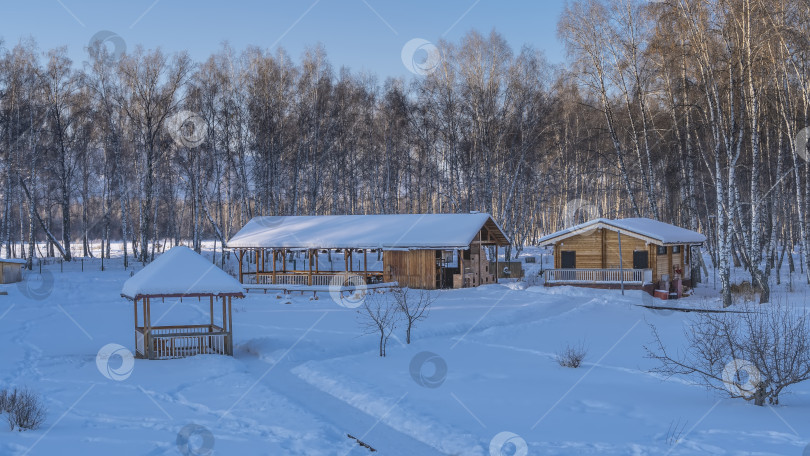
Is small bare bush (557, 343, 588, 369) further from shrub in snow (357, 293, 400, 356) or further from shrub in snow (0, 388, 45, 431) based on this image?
shrub in snow (0, 388, 45, 431)

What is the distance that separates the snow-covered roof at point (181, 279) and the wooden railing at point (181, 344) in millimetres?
1236

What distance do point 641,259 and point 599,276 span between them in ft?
7.15

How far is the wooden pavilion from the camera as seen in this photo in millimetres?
31406

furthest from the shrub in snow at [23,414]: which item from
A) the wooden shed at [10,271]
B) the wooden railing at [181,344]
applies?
the wooden shed at [10,271]

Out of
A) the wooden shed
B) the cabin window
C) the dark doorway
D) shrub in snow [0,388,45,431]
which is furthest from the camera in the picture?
the cabin window

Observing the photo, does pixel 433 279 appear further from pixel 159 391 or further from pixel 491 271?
pixel 159 391

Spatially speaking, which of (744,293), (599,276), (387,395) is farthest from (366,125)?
(387,395)

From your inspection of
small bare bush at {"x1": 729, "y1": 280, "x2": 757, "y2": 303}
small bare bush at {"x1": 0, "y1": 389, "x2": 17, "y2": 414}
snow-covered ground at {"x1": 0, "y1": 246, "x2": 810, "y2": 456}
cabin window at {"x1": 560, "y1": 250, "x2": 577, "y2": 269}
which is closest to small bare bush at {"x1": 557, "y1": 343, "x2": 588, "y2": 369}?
snow-covered ground at {"x1": 0, "y1": 246, "x2": 810, "y2": 456}

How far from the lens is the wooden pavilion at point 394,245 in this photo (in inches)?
1236

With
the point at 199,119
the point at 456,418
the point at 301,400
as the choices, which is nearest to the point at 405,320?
the point at 301,400

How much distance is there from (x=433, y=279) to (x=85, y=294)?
16540 mm

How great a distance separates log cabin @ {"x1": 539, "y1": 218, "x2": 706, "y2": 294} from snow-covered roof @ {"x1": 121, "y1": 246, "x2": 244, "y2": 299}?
1877 centimetres

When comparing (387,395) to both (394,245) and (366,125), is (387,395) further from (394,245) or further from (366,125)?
(366,125)

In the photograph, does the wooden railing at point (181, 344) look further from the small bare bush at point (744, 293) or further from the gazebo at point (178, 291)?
the small bare bush at point (744, 293)
